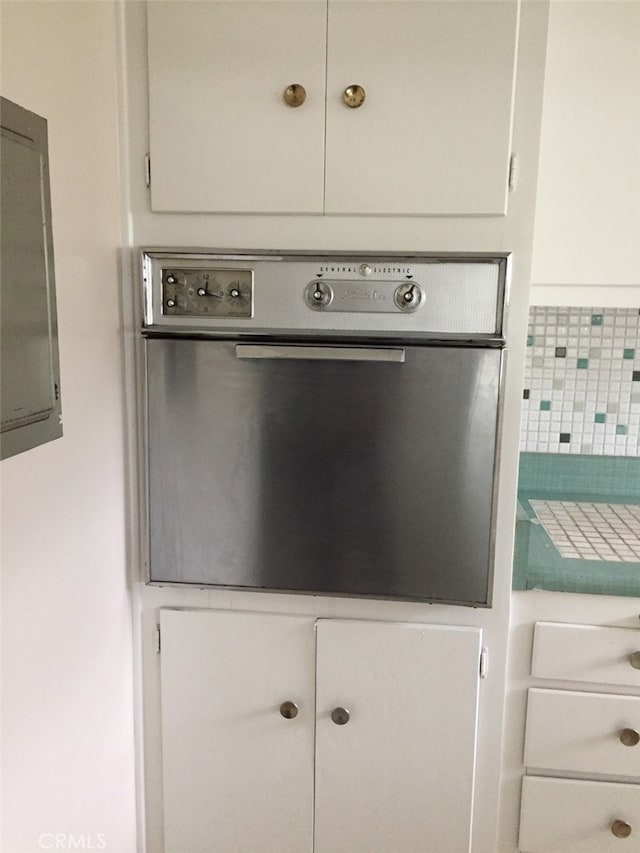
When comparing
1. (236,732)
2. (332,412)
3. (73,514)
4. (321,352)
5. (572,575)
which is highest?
(321,352)

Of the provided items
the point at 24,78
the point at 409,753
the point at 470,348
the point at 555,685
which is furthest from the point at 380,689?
the point at 24,78

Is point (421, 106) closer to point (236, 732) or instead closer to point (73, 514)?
point (73, 514)

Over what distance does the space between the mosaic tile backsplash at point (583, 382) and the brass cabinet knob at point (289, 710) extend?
36.1 inches

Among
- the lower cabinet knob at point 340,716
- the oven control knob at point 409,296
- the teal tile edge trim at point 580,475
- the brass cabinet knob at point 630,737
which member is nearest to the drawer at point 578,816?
the brass cabinet knob at point 630,737

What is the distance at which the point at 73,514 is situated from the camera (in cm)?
111

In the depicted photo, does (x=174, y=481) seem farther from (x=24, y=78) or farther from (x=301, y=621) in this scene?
(x=24, y=78)

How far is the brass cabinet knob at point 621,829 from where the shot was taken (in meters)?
1.31

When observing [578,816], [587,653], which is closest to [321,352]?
[587,653]

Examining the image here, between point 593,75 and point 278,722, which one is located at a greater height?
point 593,75

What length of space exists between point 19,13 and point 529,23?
814mm

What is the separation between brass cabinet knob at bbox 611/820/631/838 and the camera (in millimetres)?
1314

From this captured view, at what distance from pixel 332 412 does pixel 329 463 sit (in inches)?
3.8

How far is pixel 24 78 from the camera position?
906 mm

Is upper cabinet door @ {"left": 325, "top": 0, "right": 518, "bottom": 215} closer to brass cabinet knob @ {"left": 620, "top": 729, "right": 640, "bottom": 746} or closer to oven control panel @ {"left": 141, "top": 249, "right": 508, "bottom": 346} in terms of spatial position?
oven control panel @ {"left": 141, "top": 249, "right": 508, "bottom": 346}
